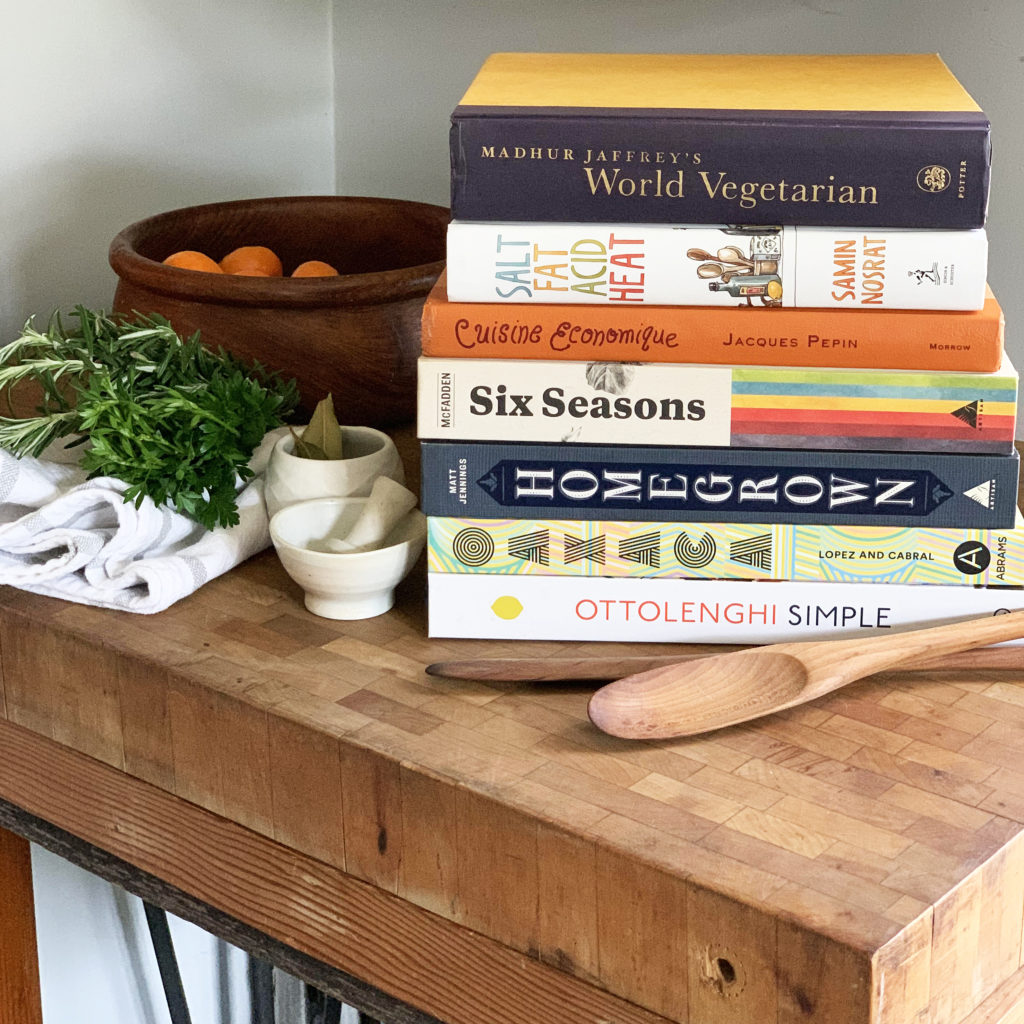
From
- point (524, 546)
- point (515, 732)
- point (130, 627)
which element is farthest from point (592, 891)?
point (130, 627)

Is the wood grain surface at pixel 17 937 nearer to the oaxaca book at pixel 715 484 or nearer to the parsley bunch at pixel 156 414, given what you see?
the parsley bunch at pixel 156 414

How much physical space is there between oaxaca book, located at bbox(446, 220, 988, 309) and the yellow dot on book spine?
159 mm

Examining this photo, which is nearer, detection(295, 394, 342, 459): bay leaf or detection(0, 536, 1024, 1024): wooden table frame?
detection(0, 536, 1024, 1024): wooden table frame

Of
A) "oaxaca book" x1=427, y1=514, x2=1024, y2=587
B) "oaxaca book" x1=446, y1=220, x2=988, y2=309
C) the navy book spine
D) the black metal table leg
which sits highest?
the navy book spine

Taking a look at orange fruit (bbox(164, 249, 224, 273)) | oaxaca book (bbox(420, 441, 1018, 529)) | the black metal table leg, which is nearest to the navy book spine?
oaxaca book (bbox(420, 441, 1018, 529))

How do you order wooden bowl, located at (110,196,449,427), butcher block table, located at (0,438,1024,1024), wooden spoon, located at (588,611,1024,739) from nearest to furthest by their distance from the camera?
butcher block table, located at (0,438,1024,1024) → wooden spoon, located at (588,611,1024,739) → wooden bowl, located at (110,196,449,427)

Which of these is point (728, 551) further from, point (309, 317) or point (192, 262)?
point (192, 262)

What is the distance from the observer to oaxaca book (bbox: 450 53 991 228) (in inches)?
24.5

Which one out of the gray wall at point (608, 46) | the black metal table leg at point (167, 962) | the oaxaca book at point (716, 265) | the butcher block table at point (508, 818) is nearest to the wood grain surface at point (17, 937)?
the black metal table leg at point (167, 962)

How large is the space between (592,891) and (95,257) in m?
0.86

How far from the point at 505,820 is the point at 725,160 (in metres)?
0.32

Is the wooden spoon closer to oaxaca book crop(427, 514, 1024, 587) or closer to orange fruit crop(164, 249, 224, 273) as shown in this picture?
oaxaca book crop(427, 514, 1024, 587)

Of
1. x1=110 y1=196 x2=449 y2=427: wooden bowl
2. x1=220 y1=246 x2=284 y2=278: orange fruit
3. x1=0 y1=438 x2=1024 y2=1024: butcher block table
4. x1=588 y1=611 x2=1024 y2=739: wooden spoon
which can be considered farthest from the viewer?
x1=220 y1=246 x2=284 y2=278: orange fruit

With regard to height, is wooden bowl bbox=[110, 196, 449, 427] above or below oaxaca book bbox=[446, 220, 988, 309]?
below
